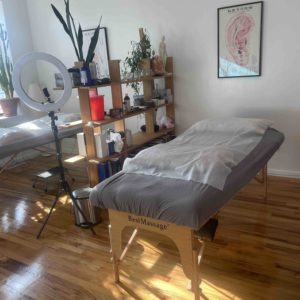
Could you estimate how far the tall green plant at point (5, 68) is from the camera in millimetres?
3991

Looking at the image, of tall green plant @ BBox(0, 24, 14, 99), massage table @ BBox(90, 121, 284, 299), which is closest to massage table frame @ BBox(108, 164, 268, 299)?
massage table @ BBox(90, 121, 284, 299)

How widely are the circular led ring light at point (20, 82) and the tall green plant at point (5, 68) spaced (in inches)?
85.9

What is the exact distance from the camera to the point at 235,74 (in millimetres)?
3195

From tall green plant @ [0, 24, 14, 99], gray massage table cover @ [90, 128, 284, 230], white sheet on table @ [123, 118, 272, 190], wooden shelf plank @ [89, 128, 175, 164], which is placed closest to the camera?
gray massage table cover @ [90, 128, 284, 230]

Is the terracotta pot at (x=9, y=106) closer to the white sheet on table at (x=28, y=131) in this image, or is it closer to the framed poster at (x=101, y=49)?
the white sheet on table at (x=28, y=131)

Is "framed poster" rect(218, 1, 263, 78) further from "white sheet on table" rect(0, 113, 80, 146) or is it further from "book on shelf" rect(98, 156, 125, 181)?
"white sheet on table" rect(0, 113, 80, 146)

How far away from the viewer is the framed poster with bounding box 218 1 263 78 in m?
2.97

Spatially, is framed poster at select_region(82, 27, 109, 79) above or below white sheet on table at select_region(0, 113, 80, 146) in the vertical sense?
above

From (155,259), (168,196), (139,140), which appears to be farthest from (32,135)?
(168,196)

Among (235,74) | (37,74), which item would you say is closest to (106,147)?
(235,74)

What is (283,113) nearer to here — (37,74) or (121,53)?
(121,53)

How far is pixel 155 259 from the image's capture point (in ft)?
6.72

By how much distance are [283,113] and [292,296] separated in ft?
6.39

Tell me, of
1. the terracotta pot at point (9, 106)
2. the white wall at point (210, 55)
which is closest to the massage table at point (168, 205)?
the white wall at point (210, 55)
